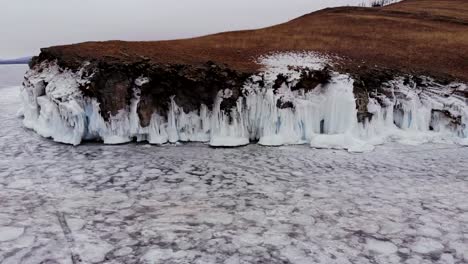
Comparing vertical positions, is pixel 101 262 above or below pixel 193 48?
below

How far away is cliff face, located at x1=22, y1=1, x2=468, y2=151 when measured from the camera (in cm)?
633

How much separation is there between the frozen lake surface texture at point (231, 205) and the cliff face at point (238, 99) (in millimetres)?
489

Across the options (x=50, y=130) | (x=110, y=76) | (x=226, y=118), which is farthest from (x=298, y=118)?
(x=50, y=130)

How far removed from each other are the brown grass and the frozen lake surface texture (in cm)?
183

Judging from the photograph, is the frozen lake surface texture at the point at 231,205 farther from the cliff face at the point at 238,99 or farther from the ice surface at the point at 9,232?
the cliff face at the point at 238,99

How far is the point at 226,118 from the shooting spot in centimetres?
646

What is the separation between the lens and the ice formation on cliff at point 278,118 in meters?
6.32

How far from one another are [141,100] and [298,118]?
2601mm

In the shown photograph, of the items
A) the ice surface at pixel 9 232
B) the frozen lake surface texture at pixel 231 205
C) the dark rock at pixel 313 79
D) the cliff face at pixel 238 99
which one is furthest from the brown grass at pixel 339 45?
the ice surface at pixel 9 232

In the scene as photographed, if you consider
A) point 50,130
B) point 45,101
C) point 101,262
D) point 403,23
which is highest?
point 403,23

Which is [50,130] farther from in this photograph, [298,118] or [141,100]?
[298,118]

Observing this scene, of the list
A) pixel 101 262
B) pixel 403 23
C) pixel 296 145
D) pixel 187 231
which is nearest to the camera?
pixel 101 262

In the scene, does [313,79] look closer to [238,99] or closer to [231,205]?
[238,99]

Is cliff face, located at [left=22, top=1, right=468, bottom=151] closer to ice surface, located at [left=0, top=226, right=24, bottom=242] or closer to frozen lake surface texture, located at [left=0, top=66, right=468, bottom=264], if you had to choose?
frozen lake surface texture, located at [left=0, top=66, right=468, bottom=264]
